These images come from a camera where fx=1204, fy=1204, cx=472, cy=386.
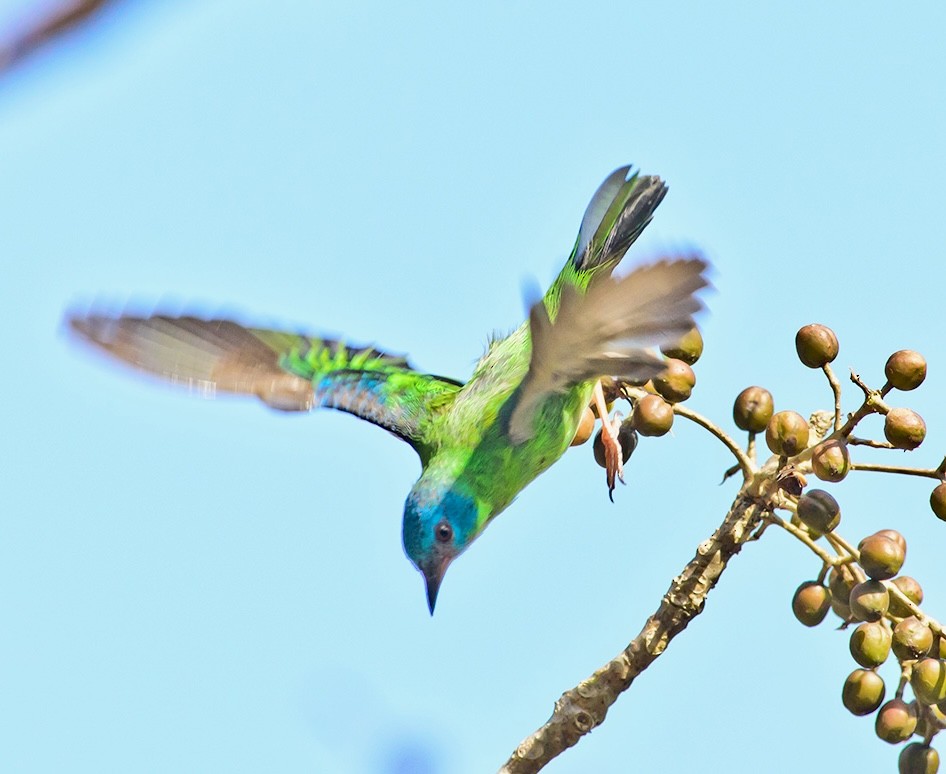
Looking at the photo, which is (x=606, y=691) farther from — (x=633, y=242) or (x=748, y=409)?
(x=633, y=242)

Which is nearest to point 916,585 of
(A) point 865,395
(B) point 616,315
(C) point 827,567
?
(C) point 827,567

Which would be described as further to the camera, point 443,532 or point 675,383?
point 443,532

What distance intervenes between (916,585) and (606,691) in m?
1.11

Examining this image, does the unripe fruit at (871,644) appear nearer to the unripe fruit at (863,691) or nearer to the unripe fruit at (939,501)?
the unripe fruit at (863,691)

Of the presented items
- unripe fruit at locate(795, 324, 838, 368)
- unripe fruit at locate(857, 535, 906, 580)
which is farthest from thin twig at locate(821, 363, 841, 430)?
unripe fruit at locate(857, 535, 906, 580)

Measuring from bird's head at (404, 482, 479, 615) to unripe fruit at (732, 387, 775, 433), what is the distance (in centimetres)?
156

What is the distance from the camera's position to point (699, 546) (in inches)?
133

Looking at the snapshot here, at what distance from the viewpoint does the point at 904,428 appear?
3.47 metres

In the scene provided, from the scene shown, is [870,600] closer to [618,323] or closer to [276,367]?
[618,323]

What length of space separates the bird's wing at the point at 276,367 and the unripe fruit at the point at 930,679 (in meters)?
2.60

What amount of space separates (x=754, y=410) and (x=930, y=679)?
911mm

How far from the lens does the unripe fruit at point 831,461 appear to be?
132 inches

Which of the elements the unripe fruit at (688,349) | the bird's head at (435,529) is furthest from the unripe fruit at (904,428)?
the bird's head at (435,529)

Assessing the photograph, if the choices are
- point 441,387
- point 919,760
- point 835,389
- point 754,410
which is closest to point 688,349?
point 754,410
